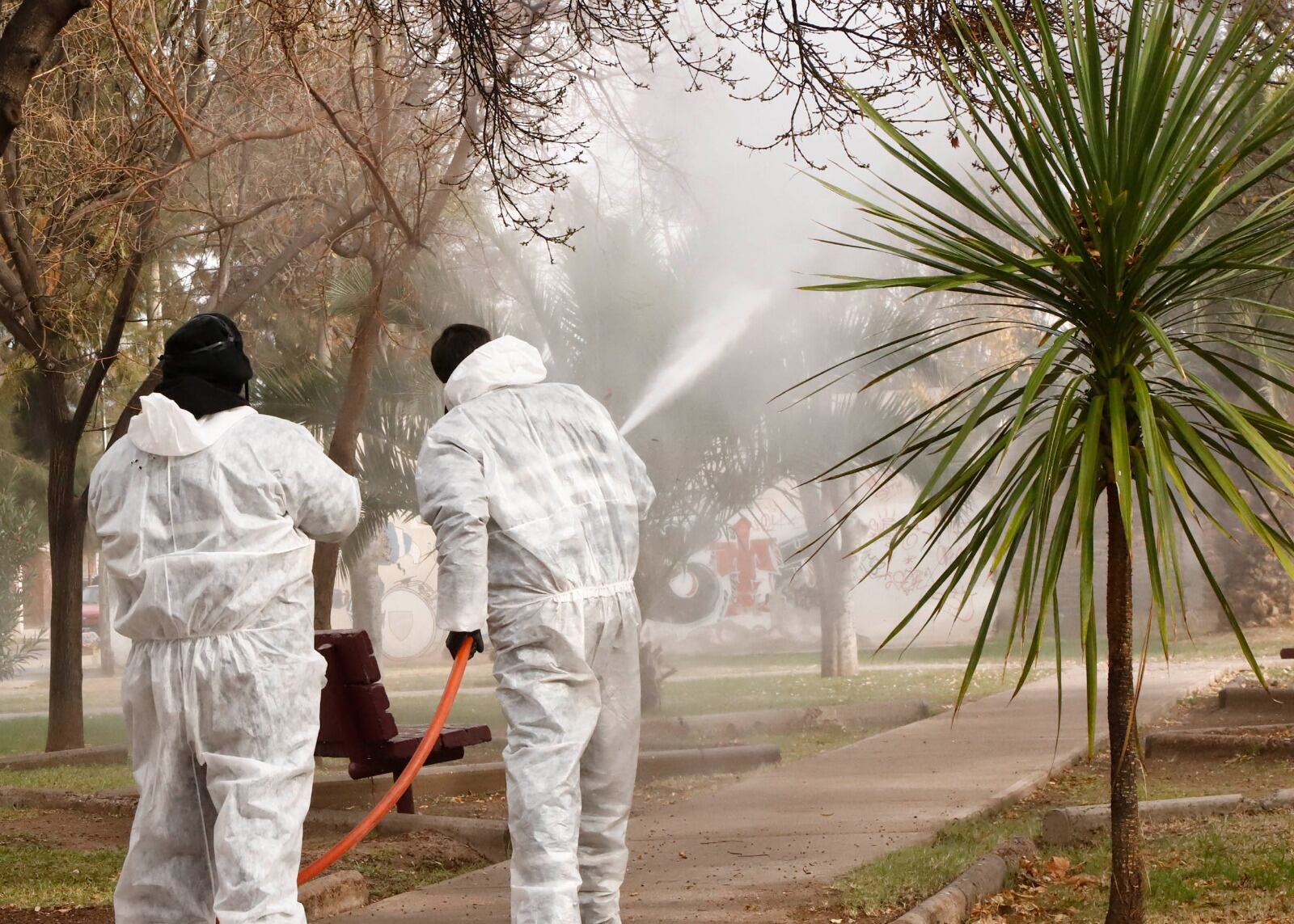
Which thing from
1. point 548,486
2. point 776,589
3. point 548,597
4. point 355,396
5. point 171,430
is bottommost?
point 776,589

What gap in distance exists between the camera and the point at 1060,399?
10.6 ft

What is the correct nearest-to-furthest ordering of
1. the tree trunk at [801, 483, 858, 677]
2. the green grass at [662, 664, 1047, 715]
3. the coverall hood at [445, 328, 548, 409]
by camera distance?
the coverall hood at [445, 328, 548, 409] < the green grass at [662, 664, 1047, 715] < the tree trunk at [801, 483, 858, 677]

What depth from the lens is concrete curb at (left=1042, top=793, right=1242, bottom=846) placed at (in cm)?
491

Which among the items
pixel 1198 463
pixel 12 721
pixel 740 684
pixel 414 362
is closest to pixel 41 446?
pixel 12 721

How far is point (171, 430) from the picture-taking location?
314 centimetres

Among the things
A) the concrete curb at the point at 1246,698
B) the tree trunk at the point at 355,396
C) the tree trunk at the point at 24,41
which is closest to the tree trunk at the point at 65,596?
the tree trunk at the point at 355,396

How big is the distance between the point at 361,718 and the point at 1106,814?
2.86 m

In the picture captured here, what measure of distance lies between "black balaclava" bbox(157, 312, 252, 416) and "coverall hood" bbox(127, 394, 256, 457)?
4 centimetres

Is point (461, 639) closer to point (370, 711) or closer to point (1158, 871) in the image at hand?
point (370, 711)

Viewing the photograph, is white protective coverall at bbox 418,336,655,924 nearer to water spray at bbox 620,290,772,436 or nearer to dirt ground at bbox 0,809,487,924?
dirt ground at bbox 0,809,487,924

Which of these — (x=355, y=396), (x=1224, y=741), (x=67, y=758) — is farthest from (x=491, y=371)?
(x=67, y=758)

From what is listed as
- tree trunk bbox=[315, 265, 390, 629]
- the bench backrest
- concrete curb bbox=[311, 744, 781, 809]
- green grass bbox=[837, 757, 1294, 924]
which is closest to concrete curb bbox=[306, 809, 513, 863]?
the bench backrest

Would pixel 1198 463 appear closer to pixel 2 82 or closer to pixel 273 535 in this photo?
pixel 273 535

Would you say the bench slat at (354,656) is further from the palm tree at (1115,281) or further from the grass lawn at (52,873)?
the palm tree at (1115,281)
